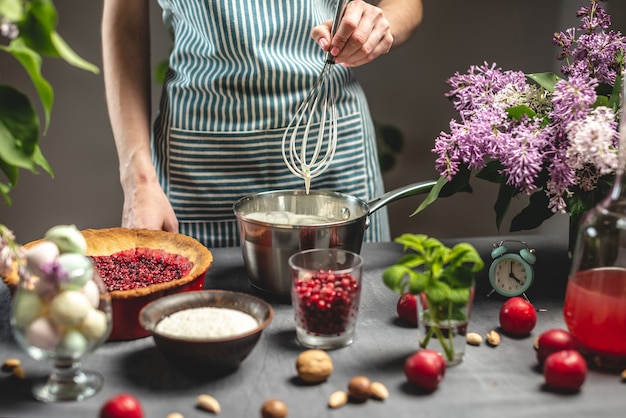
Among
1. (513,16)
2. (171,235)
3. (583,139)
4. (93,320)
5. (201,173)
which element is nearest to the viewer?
(93,320)

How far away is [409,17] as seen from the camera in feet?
5.28

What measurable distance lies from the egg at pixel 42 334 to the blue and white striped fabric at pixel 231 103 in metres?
0.74

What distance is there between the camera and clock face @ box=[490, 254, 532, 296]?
114 centimetres

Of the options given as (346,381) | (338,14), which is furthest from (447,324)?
(338,14)

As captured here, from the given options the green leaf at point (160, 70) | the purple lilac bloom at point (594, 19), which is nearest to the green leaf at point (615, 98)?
the purple lilac bloom at point (594, 19)

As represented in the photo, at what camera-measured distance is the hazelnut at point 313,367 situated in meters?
0.87

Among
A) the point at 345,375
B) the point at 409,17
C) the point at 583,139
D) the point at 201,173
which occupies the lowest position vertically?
the point at 345,375

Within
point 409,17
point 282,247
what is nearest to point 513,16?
point 409,17

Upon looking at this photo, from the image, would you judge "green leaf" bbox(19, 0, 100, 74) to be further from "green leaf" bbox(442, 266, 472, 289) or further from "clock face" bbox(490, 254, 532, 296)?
"clock face" bbox(490, 254, 532, 296)

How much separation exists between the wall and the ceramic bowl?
1343 millimetres

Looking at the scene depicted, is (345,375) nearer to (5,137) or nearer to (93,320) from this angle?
(93,320)

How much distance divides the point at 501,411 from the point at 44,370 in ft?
1.83

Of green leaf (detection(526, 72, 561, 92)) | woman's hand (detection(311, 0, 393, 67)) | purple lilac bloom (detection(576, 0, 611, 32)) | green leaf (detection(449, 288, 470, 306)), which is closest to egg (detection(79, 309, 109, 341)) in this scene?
green leaf (detection(449, 288, 470, 306))

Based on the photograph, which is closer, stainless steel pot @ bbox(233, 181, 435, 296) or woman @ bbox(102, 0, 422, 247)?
stainless steel pot @ bbox(233, 181, 435, 296)
